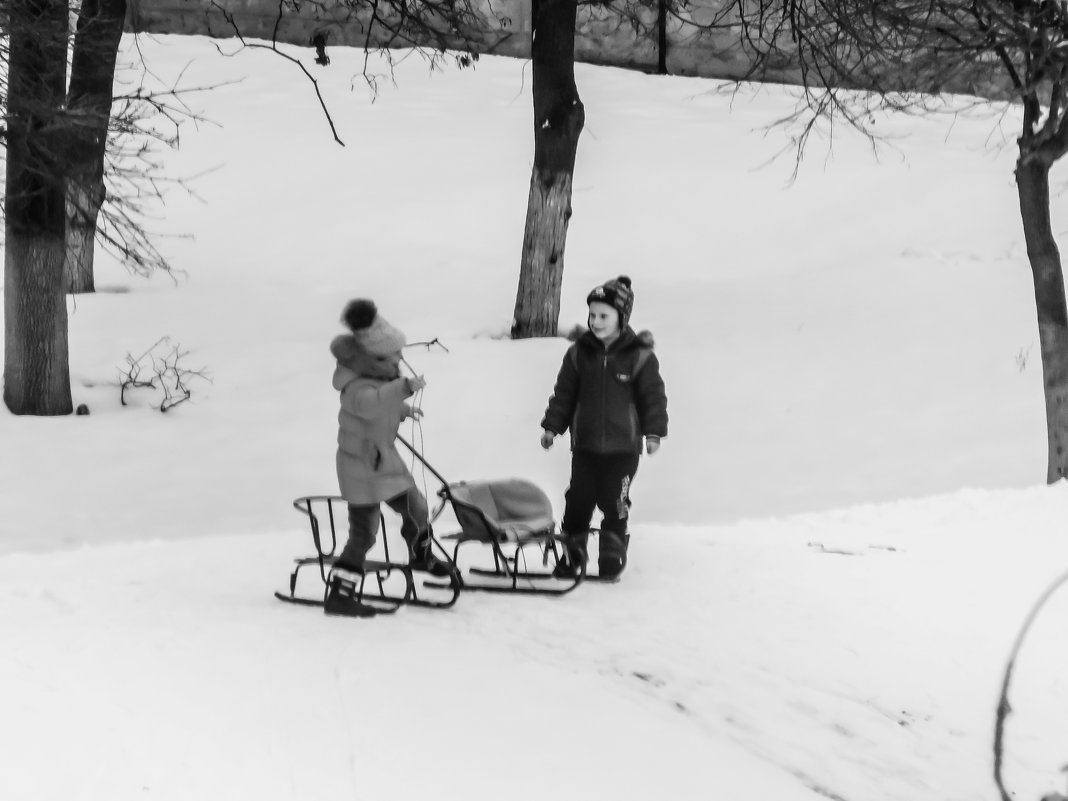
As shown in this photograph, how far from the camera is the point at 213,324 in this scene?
42.2 ft

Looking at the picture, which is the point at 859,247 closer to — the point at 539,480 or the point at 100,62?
the point at 539,480

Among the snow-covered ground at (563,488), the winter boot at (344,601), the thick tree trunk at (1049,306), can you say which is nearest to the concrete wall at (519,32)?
the snow-covered ground at (563,488)

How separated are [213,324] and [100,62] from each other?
111 inches

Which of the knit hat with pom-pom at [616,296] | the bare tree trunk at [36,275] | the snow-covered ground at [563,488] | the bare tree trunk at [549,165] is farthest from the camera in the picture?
the bare tree trunk at [549,165]

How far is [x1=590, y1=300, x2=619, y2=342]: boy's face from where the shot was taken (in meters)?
6.49

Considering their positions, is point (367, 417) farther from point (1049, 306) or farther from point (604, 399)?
point (1049, 306)

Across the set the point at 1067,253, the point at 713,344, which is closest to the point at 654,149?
the point at 1067,253

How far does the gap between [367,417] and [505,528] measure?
91cm

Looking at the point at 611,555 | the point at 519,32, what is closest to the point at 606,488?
the point at 611,555

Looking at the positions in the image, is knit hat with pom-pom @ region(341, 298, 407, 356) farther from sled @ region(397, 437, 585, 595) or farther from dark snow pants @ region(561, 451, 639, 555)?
dark snow pants @ region(561, 451, 639, 555)

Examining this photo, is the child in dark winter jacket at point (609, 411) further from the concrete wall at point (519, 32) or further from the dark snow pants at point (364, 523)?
the concrete wall at point (519, 32)

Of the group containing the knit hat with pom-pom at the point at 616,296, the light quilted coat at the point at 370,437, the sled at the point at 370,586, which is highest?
the knit hat with pom-pom at the point at 616,296

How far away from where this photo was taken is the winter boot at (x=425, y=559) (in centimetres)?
634

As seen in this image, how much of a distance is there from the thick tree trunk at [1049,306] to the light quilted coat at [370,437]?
18.1 feet
